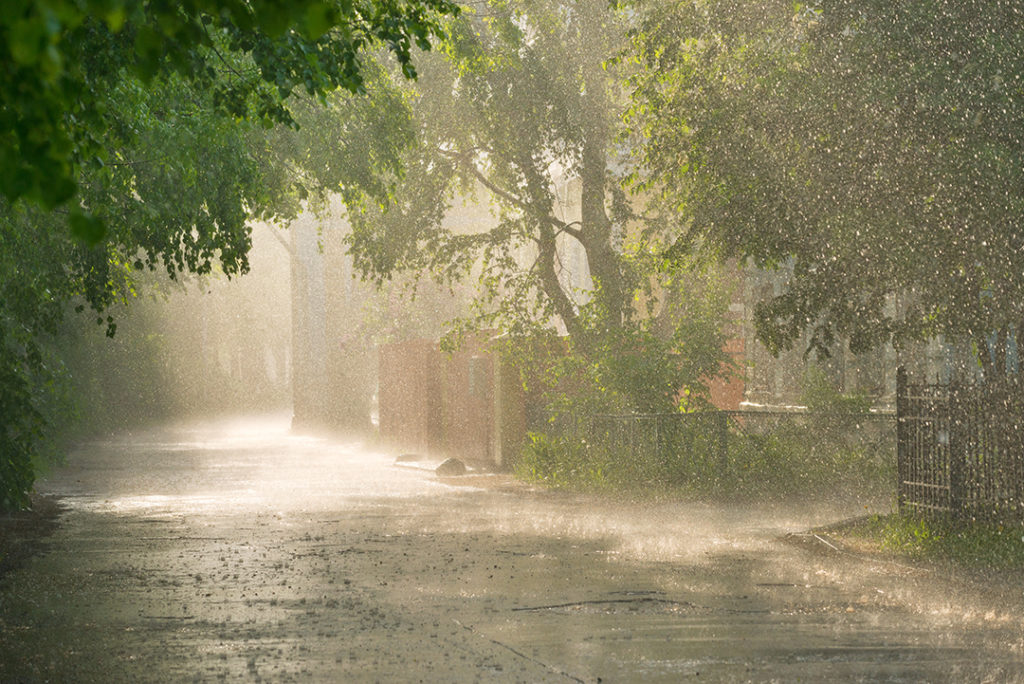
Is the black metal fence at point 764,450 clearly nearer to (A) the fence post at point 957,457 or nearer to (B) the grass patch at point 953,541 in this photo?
(B) the grass patch at point 953,541

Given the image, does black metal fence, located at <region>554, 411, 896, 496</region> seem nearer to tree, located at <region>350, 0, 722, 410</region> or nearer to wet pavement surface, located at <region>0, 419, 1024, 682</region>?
wet pavement surface, located at <region>0, 419, 1024, 682</region>

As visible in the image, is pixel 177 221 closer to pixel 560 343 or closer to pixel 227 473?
pixel 560 343

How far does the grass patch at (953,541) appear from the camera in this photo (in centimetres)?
1205

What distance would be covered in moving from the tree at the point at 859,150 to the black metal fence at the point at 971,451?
2.64 feet

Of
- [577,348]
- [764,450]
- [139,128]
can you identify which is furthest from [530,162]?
[139,128]

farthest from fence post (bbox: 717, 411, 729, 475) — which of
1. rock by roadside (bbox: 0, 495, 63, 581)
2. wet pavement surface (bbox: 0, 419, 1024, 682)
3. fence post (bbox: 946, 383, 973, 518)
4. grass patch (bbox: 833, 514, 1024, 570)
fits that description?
rock by roadside (bbox: 0, 495, 63, 581)

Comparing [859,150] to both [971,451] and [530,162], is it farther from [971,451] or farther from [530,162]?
[530,162]

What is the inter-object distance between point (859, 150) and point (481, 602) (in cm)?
643

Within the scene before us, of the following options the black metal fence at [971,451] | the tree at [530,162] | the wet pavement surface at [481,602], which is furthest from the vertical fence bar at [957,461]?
the tree at [530,162]

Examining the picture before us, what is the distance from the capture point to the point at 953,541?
12727 millimetres

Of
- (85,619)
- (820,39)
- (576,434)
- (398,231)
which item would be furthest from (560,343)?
(85,619)

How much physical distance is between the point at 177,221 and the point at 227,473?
16589 millimetres

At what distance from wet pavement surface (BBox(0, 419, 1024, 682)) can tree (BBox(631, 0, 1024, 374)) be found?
3042mm

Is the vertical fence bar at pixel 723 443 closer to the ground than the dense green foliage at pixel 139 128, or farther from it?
closer to the ground
